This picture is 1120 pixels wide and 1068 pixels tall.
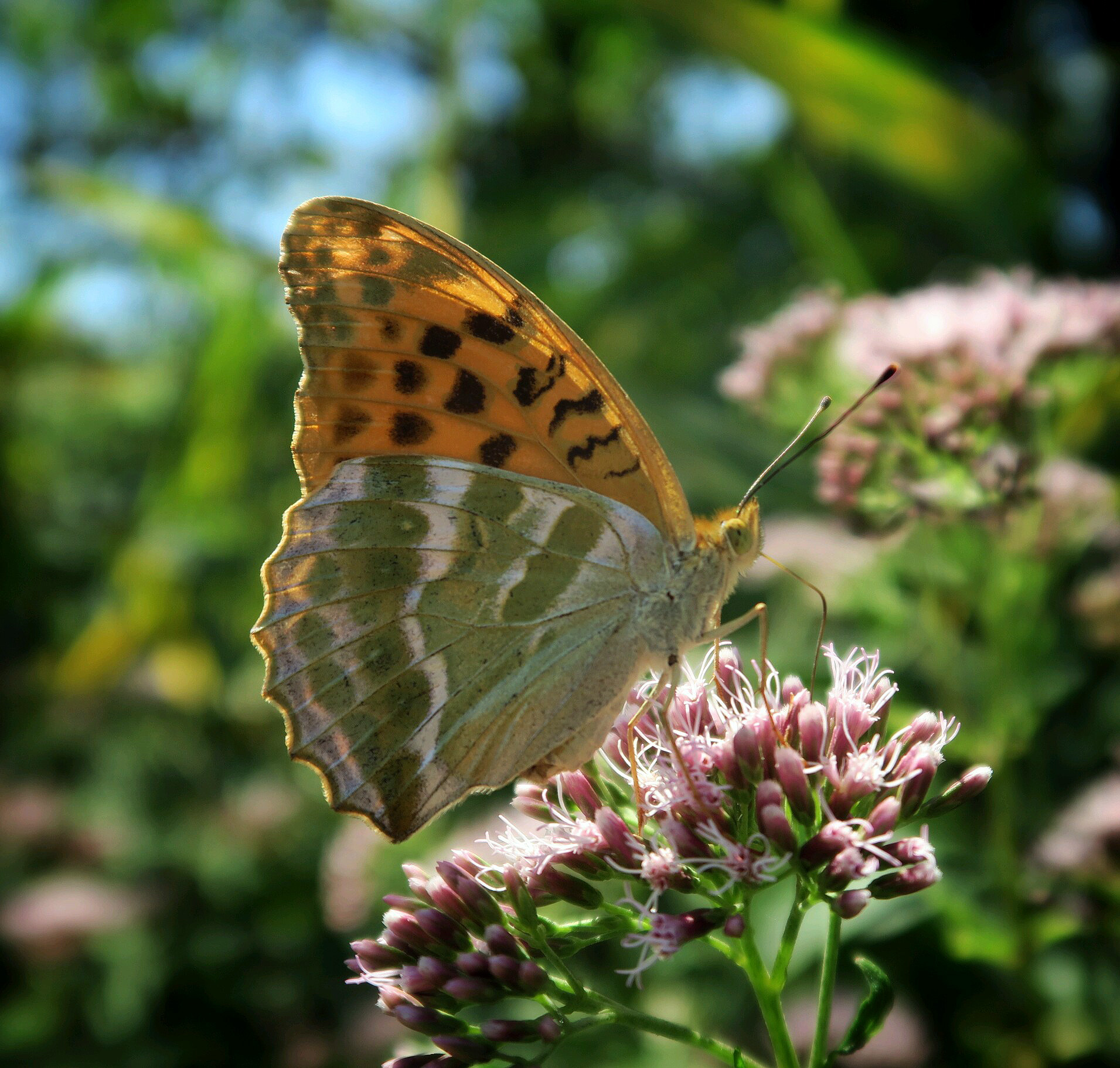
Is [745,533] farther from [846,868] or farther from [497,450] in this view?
[846,868]

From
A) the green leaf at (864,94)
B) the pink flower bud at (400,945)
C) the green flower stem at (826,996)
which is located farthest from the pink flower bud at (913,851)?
the green leaf at (864,94)

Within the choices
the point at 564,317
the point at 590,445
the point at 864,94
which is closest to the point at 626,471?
the point at 590,445

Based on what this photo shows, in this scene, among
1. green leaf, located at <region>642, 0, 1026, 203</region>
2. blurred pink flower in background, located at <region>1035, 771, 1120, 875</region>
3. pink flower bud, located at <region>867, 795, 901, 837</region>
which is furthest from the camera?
green leaf, located at <region>642, 0, 1026, 203</region>

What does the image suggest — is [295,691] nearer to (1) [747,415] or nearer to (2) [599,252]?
(1) [747,415]

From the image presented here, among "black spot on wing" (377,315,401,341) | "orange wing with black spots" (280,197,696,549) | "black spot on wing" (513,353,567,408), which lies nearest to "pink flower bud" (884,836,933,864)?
"orange wing with black spots" (280,197,696,549)

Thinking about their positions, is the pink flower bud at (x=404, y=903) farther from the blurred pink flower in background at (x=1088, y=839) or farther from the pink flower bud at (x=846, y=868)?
the blurred pink flower in background at (x=1088, y=839)

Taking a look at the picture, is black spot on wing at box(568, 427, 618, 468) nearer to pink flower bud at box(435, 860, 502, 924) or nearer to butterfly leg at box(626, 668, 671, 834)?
butterfly leg at box(626, 668, 671, 834)
